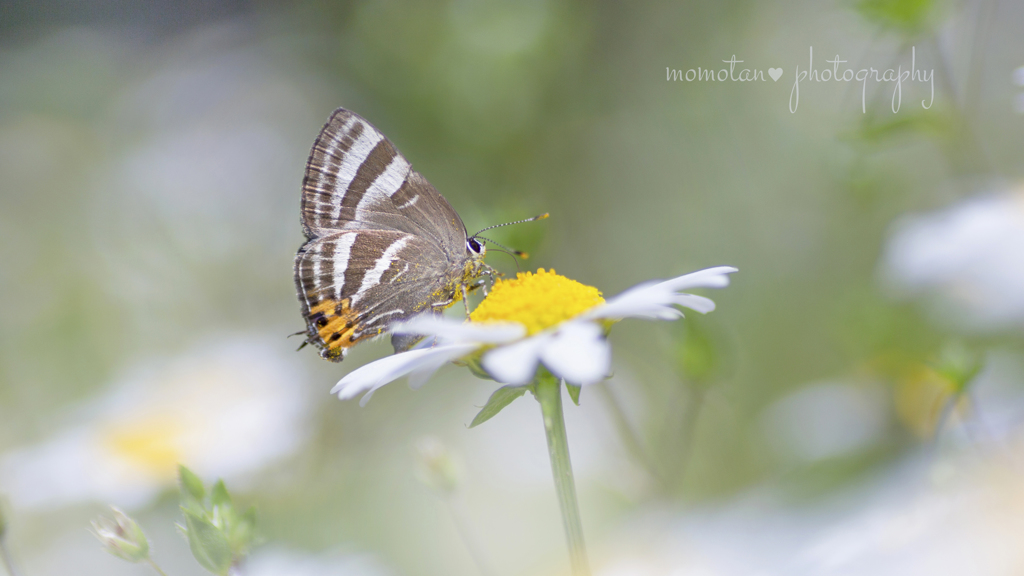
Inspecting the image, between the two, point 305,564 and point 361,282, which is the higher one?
point 361,282

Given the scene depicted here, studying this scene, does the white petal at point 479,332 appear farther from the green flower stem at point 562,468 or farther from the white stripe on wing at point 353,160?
the white stripe on wing at point 353,160

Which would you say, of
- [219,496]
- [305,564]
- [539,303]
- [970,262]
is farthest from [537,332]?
[970,262]

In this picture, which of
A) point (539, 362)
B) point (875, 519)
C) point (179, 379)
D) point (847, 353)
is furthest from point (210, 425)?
point (847, 353)

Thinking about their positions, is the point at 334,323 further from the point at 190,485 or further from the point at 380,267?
the point at 190,485

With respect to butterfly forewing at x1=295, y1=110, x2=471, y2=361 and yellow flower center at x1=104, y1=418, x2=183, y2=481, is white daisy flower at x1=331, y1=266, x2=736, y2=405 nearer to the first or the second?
butterfly forewing at x1=295, y1=110, x2=471, y2=361

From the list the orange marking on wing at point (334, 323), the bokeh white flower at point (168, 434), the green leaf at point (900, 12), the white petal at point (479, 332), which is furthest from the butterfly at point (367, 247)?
the green leaf at point (900, 12)

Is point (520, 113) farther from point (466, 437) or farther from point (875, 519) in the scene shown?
point (875, 519)

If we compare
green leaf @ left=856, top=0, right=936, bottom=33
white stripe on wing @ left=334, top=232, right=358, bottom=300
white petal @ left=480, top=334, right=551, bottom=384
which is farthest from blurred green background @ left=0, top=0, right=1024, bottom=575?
white petal @ left=480, top=334, right=551, bottom=384
